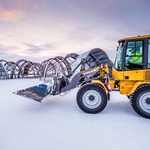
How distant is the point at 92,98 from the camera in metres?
4.36

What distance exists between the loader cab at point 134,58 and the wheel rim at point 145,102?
0.45 meters

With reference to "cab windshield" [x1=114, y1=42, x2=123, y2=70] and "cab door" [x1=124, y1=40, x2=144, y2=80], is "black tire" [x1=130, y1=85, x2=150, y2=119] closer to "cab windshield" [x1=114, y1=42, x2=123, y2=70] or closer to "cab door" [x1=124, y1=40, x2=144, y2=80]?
"cab door" [x1=124, y1=40, x2=144, y2=80]

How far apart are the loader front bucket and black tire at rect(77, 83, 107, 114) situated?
114cm

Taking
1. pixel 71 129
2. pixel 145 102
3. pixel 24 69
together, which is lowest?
pixel 71 129

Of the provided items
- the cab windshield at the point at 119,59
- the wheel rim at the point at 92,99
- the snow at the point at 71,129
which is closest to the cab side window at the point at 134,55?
the cab windshield at the point at 119,59

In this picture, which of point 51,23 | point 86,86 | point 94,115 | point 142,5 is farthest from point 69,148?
point 51,23

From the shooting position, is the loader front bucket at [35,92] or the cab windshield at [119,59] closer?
the cab windshield at [119,59]

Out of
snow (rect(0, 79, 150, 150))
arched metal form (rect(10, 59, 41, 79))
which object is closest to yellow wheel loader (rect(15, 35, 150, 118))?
snow (rect(0, 79, 150, 150))

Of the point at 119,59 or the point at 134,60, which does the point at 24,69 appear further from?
the point at 134,60

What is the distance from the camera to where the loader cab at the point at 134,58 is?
409 cm

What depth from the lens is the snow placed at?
2.68 meters

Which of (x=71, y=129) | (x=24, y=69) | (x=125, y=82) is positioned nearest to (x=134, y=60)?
(x=125, y=82)

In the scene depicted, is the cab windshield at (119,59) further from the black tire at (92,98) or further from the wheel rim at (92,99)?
the wheel rim at (92,99)

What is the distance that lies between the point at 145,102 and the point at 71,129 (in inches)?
78.0
